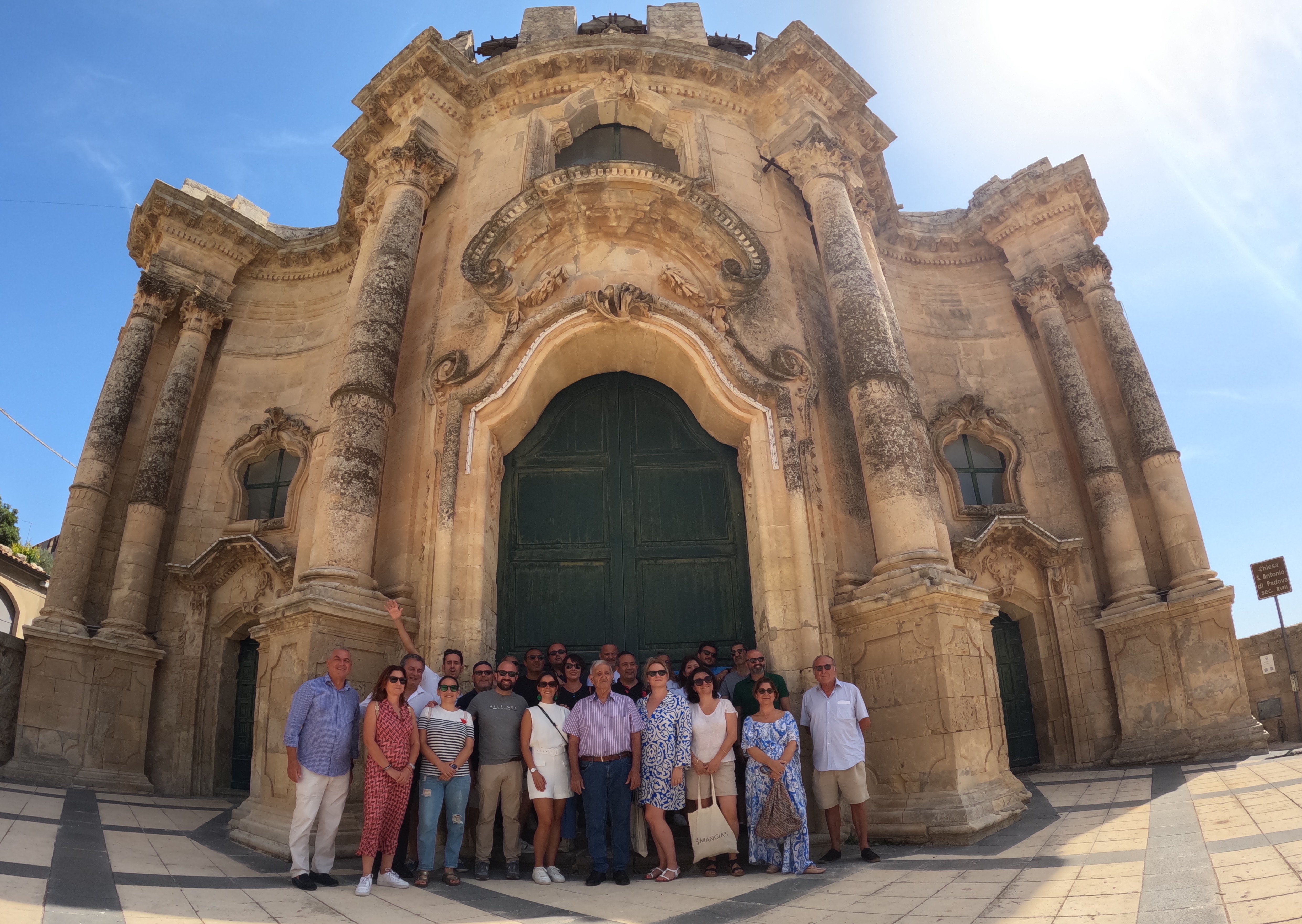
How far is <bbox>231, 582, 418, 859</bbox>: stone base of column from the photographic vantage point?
23.5 ft

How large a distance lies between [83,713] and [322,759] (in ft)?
26.3

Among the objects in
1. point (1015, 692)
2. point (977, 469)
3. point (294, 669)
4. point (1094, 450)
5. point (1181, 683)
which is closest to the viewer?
point (294, 669)

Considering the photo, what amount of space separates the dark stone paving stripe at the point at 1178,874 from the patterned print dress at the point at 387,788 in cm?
479

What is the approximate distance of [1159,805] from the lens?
7.00 metres

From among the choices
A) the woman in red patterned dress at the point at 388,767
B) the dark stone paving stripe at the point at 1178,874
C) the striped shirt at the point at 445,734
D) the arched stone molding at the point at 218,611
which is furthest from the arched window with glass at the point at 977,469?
the arched stone molding at the point at 218,611

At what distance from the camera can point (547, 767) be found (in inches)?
241

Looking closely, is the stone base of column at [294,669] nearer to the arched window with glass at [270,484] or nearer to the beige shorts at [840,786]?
the beige shorts at [840,786]

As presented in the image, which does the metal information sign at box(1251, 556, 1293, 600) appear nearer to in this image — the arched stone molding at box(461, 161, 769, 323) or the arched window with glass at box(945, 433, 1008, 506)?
the arched window with glass at box(945, 433, 1008, 506)

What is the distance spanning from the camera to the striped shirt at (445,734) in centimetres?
598

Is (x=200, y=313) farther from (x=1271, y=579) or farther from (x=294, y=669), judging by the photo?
(x=1271, y=579)

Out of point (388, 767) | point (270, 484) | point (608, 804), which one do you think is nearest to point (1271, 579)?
point (608, 804)

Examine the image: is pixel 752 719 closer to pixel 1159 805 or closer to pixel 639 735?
pixel 639 735

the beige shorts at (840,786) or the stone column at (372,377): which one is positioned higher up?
the stone column at (372,377)

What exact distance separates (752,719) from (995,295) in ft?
39.9
